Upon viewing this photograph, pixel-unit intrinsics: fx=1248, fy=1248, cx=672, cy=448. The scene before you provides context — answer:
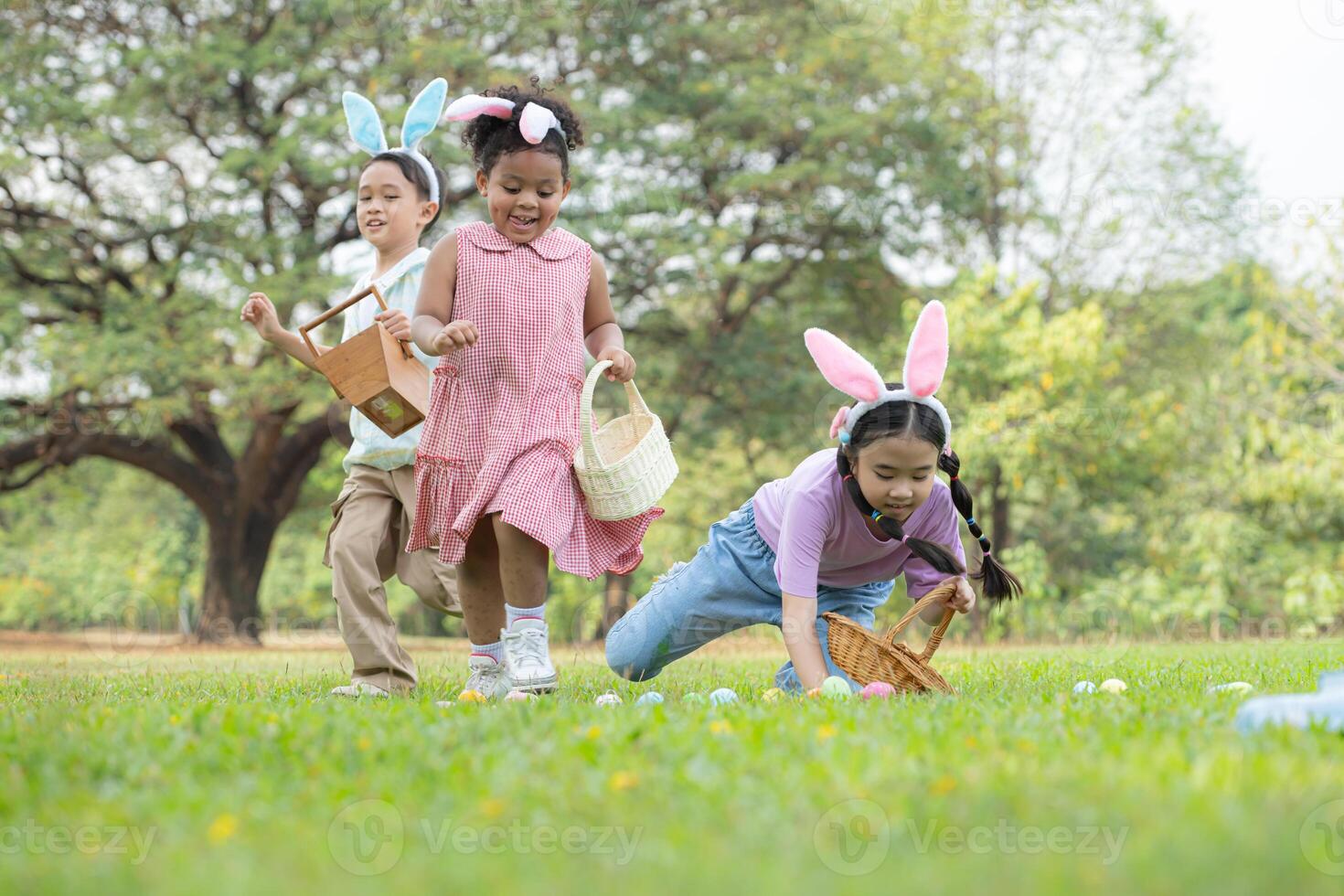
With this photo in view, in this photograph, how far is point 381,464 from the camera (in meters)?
4.72

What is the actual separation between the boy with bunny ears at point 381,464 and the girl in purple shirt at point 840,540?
845 millimetres

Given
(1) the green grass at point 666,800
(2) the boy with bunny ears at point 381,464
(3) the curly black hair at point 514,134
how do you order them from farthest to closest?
1. (2) the boy with bunny ears at point 381,464
2. (3) the curly black hair at point 514,134
3. (1) the green grass at point 666,800

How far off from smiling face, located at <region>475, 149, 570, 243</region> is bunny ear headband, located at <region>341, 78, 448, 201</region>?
710 mm

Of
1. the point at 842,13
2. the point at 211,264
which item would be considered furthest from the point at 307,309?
the point at 842,13

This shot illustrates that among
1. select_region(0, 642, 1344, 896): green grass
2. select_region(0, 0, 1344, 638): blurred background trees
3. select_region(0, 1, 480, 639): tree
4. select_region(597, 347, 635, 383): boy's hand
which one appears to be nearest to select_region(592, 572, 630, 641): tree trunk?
select_region(0, 0, 1344, 638): blurred background trees

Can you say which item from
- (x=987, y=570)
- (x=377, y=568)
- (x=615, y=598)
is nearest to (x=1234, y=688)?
(x=987, y=570)

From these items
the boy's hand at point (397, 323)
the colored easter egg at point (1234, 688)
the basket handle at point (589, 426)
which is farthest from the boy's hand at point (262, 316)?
the colored easter egg at point (1234, 688)

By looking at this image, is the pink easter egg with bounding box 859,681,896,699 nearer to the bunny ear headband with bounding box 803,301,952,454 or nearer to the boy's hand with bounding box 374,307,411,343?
the bunny ear headband with bounding box 803,301,952,454

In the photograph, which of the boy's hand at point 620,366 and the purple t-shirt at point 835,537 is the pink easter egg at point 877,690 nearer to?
the purple t-shirt at point 835,537

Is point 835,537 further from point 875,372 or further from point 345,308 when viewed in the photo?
point 345,308

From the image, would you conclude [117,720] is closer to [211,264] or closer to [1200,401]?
[211,264]

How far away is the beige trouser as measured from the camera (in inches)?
181

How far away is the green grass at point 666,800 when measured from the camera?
176 cm

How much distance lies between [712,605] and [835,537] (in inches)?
28.6
